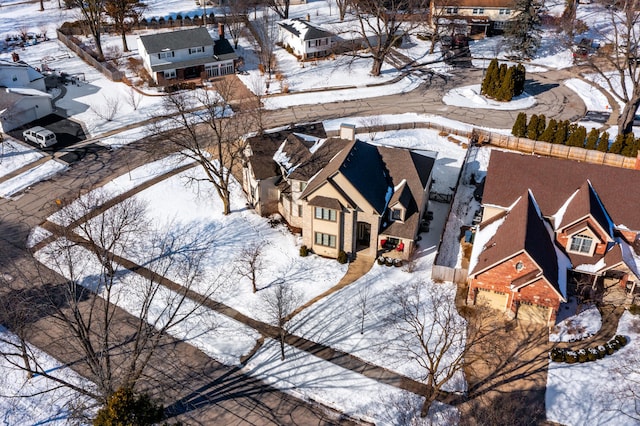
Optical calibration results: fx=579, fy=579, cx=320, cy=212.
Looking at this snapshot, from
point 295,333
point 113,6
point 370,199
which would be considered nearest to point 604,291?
point 370,199

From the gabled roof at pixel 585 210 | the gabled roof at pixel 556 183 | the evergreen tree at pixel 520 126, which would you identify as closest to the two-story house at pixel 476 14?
the evergreen tree at pixel 520 126

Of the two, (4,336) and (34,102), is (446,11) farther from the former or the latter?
(4,336)

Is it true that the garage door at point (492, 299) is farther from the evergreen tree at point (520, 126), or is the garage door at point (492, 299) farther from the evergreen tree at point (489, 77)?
the evergreen tree at point (489, 77)

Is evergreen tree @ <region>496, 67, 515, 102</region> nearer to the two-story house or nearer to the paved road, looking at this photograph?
the paved road

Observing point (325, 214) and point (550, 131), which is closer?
point (325, 214)

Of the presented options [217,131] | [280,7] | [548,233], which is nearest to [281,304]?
[548,233]

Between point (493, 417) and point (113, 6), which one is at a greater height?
point (113, 6)

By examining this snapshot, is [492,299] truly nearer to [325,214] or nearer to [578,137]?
[325,214]
